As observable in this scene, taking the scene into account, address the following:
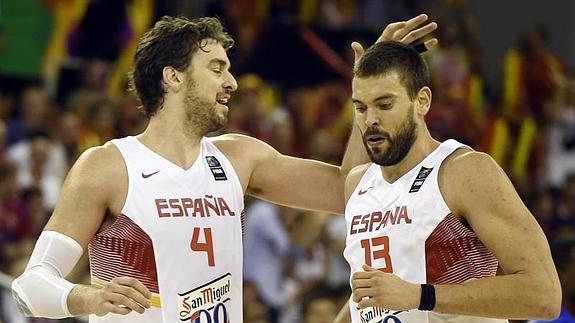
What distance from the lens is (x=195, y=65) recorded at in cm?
644

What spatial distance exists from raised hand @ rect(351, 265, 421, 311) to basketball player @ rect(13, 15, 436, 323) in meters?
0.99

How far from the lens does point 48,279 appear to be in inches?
235

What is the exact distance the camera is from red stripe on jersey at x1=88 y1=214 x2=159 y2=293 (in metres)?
6.18

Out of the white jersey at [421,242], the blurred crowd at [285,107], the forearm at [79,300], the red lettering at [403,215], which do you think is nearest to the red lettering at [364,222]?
the white jersey at [421,242]

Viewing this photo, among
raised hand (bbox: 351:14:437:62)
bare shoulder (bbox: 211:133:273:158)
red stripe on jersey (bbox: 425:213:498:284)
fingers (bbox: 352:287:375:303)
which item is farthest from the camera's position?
bare shoulder (bbox: 211:133:273:158)

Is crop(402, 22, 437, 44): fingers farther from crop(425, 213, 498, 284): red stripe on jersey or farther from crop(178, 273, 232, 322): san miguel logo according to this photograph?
crop(178, 273, 232, 322): san miguel logo

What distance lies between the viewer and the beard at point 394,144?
19.5 ft

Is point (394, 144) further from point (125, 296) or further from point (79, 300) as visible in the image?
point (79, 300)

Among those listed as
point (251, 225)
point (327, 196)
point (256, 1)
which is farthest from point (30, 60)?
point (327, 196)

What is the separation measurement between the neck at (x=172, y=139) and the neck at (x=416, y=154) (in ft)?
3.40

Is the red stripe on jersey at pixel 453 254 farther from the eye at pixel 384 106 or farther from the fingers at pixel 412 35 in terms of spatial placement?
the fingers at pixel 412 35

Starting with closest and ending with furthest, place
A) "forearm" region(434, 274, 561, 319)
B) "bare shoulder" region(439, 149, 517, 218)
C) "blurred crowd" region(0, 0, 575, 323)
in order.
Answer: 1. "forearm" region(434, 274, 561, 319)
2. "bare shoulder" region(439, 149, 517, 218)
3. "blurred crowd" region(0, 0, 575, 323)

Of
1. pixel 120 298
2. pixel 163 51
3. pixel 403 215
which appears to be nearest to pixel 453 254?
pixel 403 215

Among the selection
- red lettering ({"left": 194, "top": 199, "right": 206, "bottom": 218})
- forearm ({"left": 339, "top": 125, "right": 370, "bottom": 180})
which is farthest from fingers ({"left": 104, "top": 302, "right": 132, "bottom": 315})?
forearm ({"left": 339, "top": 125, "right": 370, "bottom": 180})
